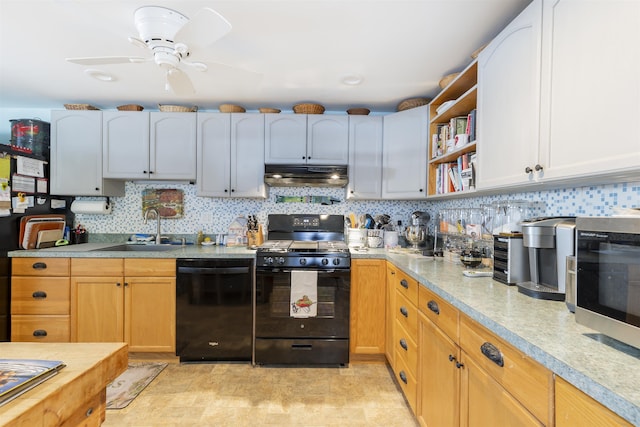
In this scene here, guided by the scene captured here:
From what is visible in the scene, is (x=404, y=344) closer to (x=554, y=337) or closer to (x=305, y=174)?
(x=554, y=337)

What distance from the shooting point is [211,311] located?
2543mm

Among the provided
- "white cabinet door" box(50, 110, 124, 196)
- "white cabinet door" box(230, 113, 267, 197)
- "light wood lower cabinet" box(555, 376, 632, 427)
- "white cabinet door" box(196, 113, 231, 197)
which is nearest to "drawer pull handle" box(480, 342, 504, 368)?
"light wood lower cabinet" box(555, 376, 632, 427)

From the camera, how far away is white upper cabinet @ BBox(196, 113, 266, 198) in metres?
2.95

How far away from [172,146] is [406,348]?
2.65 m

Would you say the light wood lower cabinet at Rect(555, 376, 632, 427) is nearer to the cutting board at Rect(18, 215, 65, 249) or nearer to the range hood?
the range hood

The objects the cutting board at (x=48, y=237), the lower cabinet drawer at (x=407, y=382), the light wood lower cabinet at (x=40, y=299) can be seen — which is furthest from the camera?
the cutting board at (x=48, y=237)

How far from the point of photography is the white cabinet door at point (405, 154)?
2777 millimetres

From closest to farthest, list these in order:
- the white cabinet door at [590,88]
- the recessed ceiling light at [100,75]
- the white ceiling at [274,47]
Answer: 1. the white cabinet door at [590,88]
2. the white ceiling at [274,47]
3. the recessed ceiling light at [100,75]

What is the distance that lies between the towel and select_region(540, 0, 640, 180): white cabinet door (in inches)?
68.7

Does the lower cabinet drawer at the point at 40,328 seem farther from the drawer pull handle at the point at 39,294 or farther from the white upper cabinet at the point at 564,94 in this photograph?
the white upper cabinet at the point at 564,94

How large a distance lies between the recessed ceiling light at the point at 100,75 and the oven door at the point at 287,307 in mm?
1960

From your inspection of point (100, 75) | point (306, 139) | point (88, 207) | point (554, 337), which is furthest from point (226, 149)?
point (554, 337)

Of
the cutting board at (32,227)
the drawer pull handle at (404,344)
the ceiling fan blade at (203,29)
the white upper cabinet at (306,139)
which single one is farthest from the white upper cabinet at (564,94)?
the cutting board at (32,227)

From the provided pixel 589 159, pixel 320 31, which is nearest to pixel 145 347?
pixel 320 31
